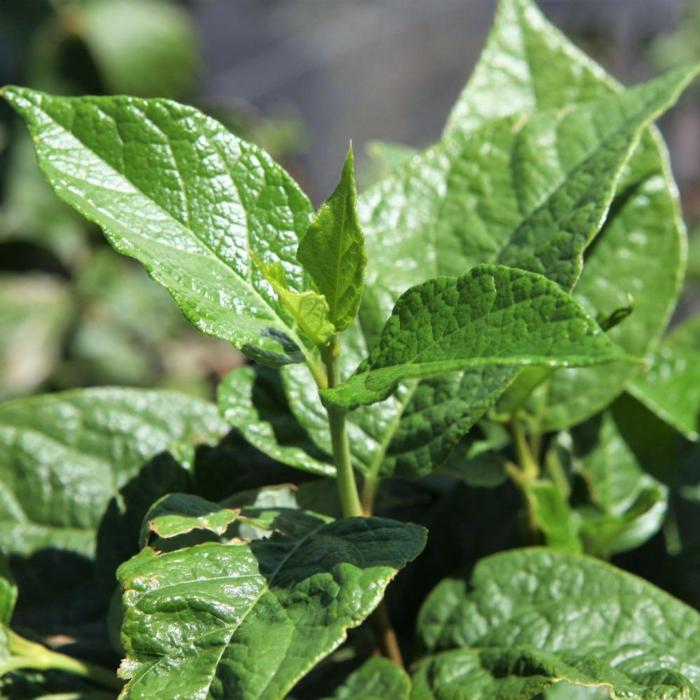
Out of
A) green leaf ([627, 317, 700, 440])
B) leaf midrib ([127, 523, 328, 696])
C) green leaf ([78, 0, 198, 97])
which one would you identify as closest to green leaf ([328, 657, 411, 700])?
leaf midrib ([127, 523, 328, 696])

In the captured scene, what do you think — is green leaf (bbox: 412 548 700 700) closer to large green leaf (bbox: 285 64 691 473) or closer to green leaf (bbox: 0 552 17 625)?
large green leaf (bbox: 285 64 691 473)

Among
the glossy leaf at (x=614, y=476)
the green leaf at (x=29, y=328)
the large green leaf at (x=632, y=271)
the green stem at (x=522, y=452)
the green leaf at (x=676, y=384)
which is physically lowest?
the green leaf at (x=29, y=328)

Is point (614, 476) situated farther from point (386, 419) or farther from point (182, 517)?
point (182, 517)

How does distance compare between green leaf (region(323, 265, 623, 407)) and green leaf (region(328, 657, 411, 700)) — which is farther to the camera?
green leaf (region(328, 657, 411, 700))

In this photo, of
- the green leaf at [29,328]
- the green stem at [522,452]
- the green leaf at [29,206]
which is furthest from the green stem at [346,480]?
the green leaf at [29,206]

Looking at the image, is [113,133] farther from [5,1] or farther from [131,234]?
[5,1]

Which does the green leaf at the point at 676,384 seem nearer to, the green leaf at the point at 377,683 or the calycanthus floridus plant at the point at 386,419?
the calycanthus floridus plant at the point at 386,419

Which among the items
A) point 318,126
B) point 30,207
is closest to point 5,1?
point 30,207
